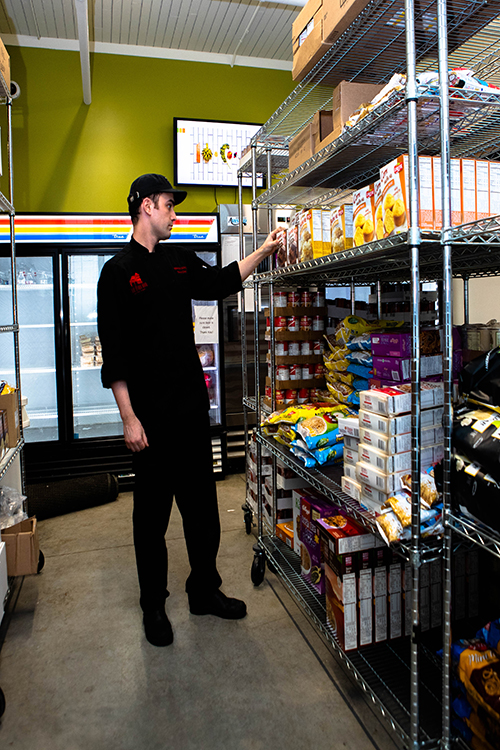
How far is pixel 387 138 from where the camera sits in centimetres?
193

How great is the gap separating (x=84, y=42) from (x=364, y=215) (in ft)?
11.0

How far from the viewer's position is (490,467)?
4.31 ft

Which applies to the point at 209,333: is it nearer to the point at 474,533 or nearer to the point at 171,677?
the point at 171,677

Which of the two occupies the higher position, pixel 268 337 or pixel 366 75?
pixel 366 75

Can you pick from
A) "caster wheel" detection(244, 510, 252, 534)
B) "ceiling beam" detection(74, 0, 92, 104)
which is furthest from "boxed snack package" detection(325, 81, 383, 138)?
"caster wheel" detection(244, 510, 252, 534)

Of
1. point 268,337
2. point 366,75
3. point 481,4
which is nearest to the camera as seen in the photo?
point 481,4

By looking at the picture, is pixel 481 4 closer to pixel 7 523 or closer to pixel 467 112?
pixel 467 112

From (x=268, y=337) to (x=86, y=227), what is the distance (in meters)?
2.20

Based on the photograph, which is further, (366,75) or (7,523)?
(7,523)

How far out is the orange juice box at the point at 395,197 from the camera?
1.48 metres

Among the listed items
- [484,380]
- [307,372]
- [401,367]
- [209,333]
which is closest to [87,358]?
[209,333]

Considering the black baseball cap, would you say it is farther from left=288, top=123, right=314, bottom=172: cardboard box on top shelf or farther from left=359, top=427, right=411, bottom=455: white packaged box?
left=359, top=427, right=411, bottom=455: white packaged box

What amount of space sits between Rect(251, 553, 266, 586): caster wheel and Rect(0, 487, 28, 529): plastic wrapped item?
124 cm

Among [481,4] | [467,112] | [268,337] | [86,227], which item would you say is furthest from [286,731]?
[86,227]
